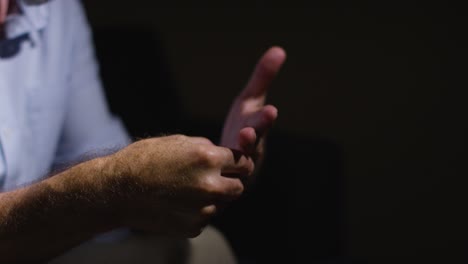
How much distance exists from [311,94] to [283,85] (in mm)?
100

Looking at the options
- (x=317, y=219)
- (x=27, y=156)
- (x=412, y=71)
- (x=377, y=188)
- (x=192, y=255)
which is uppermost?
(x=27, y=156)

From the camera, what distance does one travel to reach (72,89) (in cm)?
138

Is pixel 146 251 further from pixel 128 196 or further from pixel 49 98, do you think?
pixel 49 98

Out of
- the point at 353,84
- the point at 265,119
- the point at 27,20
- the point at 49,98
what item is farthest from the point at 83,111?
the point at 353,84

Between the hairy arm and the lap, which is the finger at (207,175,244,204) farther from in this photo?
the lap

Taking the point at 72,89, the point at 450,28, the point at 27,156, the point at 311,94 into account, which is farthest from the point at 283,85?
the point at 27,156

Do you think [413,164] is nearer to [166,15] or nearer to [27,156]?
[166,15]

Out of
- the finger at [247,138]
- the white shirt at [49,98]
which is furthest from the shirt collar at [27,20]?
the finger at [247,138]

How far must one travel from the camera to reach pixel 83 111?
4.56 feet

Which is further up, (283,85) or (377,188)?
(283,85)

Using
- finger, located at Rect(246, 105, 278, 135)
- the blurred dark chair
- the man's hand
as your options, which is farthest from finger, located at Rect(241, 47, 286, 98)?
the blurred dark chair

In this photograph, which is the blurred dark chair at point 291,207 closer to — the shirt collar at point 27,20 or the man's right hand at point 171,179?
the shirt collar at point 27,20

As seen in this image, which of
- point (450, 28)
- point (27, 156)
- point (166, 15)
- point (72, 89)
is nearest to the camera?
point (27, 156)

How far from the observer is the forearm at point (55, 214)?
860mm
